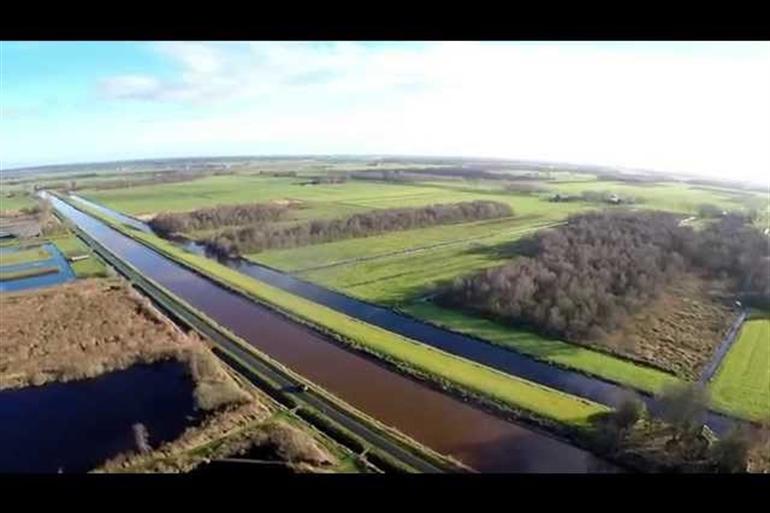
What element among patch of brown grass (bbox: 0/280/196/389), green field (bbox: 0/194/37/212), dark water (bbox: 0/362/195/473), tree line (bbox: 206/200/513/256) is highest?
green field (bbox: 0/194/37/212)

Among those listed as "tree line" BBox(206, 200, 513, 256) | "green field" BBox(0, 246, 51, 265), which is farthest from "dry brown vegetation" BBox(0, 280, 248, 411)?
"tree line" BBox(206, 200, 513, 256)

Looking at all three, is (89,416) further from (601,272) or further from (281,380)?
(601,272)

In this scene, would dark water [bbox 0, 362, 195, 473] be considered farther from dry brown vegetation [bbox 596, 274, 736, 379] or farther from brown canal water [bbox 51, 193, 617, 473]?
dry brown vegetation [bbox 596, 274, 736, 379]

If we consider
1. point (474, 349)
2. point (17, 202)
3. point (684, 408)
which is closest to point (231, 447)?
point (474, 349)

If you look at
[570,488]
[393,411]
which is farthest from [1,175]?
[570,488]

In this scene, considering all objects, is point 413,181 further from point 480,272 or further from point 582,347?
point 582,347
